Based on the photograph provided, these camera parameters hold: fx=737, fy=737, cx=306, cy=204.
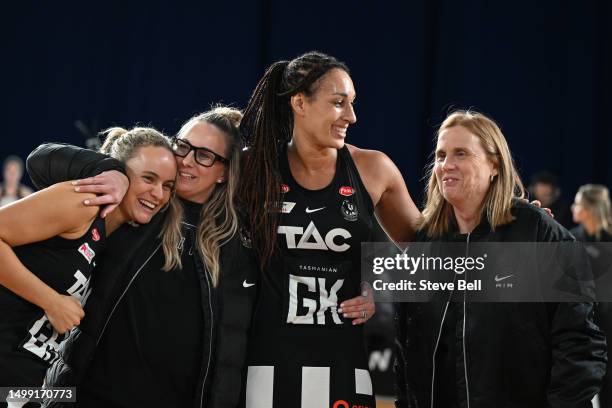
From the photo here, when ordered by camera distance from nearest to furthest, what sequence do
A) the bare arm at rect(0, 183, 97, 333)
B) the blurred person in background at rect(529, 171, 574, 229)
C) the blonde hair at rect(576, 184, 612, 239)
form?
the bare arm at rect(0, 183, 97, 333)
the blonde hair at rect(576, 184, 612, 239)
the blurred person in background at rect(529, 171, 574, 229)

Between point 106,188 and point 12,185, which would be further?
point 12,185

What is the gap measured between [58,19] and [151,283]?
7323 millimetres

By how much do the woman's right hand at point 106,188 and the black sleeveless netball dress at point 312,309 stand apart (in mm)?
587

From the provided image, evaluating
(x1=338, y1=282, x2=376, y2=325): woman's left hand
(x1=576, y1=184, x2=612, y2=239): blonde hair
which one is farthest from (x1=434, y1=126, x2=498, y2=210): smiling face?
(x1=576, y1=184, x2=612, y2=239): blonde hair

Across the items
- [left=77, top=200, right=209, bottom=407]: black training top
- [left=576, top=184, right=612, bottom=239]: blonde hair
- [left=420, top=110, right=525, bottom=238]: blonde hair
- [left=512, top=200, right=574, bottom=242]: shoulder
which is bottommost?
[left=77, top=200, right=209, bottom=407]: black training top

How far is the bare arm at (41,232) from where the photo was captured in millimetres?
2148

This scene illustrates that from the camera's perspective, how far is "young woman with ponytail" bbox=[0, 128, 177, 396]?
7.09ft

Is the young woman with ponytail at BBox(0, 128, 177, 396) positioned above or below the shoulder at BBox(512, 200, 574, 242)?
below

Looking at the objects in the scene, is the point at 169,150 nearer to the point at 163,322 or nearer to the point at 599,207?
the point at 163,322

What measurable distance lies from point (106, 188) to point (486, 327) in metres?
1.26

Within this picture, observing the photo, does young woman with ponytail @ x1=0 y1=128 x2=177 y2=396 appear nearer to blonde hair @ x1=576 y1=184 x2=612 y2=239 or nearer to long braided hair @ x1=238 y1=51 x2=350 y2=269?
long braided hair @ x1=238 y1=51 x2=350 y2=269

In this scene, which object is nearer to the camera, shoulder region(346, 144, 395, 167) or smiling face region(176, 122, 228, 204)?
smiling face region(176, 122, 228, 204)

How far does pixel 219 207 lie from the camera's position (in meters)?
2.65

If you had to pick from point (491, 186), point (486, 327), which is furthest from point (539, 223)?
point (486, 327)
